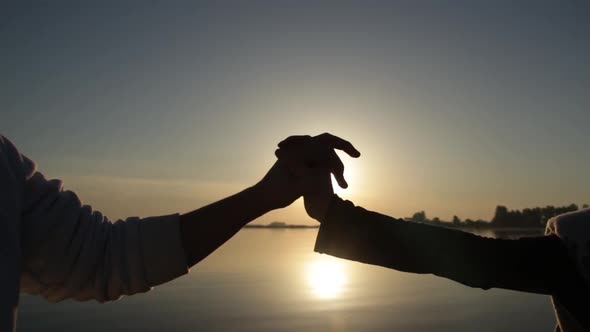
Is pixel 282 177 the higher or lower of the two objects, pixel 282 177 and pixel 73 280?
the higher

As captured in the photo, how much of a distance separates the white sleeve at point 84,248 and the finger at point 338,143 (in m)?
0.84

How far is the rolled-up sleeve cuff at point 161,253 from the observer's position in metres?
1.68

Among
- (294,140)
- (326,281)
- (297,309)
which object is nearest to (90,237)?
(294,140)

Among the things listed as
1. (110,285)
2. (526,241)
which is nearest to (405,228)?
(526,241)

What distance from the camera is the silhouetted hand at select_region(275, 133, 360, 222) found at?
210 cm

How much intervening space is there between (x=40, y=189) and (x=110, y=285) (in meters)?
0.41

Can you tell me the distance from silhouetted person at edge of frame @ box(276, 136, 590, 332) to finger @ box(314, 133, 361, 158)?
152 millimetres

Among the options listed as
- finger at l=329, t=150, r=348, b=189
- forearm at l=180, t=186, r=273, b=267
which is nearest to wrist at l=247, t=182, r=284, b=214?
forearm at l=180, t=186, r=273, b=267

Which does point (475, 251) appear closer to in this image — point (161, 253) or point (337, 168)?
point (337, 168)

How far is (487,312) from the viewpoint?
10195 millimetres

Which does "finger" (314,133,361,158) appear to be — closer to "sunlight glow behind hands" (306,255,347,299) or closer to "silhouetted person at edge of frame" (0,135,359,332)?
"silhouetted person at edge of frame" (0,135,359,332)

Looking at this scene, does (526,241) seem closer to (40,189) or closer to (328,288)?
(40,189)

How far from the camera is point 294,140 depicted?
7.20 feet

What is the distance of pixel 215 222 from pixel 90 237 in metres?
0.44
